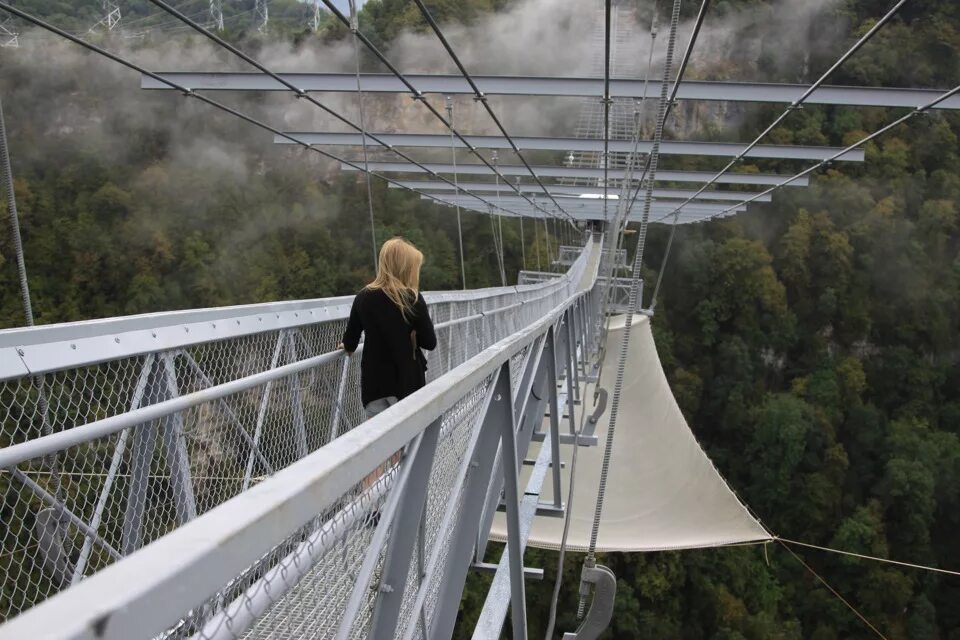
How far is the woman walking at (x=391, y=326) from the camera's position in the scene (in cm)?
243

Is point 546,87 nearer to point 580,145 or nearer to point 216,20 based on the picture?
point 580,145

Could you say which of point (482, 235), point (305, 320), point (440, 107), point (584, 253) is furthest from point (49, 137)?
point (305, 320)

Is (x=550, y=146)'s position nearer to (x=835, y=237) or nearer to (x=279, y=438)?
(x=279, y=438)

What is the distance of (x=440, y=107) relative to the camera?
90.0 feet

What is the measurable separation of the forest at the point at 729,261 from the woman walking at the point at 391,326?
12325 millimetres

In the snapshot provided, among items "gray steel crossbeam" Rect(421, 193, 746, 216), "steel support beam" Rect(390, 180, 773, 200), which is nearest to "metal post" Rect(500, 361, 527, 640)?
"steel support beam" Rect(390, 180, 773, 200)

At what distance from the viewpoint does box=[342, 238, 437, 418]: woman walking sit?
7.97 ft

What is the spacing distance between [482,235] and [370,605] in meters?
29.9

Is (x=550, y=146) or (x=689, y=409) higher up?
(x=550, y=146)

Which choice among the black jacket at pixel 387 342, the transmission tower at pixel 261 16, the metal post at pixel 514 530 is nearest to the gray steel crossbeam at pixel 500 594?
the metal post at pixel 514 530

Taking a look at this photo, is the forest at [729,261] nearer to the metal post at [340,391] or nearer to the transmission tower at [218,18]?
the transmission tower at [218,18]

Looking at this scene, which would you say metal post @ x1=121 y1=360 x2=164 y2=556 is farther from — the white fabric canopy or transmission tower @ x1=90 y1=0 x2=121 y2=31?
transmission tower @ x1=90 y1=0 x2=121 y2=31

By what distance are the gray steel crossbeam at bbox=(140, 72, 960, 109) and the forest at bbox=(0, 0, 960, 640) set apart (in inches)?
331

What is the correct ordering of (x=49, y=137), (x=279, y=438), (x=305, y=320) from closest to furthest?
(x=279, y=438)
(x=305, y=320)
(x=49, y=137)
